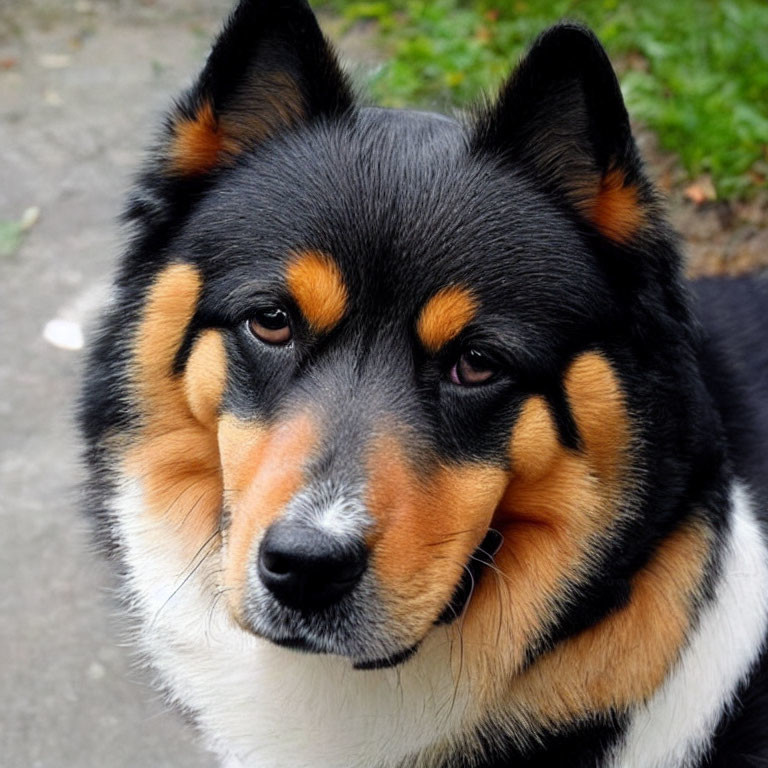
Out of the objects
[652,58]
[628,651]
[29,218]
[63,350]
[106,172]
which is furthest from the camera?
[106,172]

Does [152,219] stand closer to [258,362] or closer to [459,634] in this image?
[258,362]

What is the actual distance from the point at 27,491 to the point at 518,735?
2.74 meters

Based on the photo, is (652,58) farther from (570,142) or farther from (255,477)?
(255,477)

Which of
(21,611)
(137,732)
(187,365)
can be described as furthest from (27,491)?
(187,365)

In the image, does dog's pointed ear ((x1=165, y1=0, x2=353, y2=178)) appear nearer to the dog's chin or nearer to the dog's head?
the dog's head

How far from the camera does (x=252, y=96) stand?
2752 millimetres

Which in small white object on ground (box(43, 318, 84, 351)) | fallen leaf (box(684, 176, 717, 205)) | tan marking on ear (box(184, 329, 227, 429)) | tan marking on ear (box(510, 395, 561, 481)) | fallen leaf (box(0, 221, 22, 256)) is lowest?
fallen leaf (box(0, 221, 22, 256))

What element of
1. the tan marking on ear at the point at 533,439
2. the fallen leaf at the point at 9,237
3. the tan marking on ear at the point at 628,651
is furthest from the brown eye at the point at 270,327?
the fallen leaf at the point at 9,237

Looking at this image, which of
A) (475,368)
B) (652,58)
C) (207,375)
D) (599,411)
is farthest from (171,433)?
(652,58)

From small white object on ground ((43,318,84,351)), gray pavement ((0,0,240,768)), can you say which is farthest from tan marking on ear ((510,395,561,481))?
small white object on ground ((43,318,84,351))

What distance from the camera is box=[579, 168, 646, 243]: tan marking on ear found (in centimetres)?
262

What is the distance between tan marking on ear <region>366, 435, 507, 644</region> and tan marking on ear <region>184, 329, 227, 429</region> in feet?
1.54

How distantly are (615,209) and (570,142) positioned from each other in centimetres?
20

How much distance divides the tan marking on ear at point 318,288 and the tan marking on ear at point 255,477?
9.7 inches
